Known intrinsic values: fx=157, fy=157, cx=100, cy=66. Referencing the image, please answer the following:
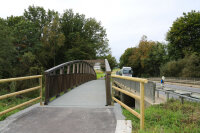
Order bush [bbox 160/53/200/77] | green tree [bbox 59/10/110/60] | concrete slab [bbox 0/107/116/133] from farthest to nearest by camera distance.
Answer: green tree [bbox 59/10/110/60] < bush [bbox 160/53/200/77] < concrete slab [bbox 0/107/116/133]

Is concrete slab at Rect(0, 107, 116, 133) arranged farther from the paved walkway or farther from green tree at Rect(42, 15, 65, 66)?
green tree at Rect(42, 15, 65, 66)

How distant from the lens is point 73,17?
42344mm

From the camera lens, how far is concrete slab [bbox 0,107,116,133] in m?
3.07

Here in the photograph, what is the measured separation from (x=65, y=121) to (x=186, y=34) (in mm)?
32761

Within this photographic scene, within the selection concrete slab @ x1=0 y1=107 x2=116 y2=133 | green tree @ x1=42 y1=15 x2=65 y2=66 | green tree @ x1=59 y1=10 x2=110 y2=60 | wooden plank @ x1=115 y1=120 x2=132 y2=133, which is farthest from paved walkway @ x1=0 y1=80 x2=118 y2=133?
green tree @ x1=59 y1=10 x2=110 y2=60

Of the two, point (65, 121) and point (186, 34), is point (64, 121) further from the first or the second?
point (186, 34)

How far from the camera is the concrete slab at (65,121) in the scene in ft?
10.1

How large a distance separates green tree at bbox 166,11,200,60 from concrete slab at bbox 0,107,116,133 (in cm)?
3022

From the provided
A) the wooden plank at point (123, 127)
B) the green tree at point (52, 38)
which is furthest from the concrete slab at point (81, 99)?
the green tree at point (52, 38)

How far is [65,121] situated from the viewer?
351 centimetres

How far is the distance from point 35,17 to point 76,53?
1450cm

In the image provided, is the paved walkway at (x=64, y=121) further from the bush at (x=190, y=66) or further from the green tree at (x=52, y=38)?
the green tree at (x=52, y=38)

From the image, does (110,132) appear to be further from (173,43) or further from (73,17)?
(73,17)

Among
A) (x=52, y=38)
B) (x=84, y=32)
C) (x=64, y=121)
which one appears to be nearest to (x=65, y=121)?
(x=64, y=121)
